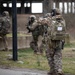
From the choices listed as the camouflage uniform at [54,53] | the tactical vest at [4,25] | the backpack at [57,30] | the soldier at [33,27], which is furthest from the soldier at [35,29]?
the backpack at [57,30]

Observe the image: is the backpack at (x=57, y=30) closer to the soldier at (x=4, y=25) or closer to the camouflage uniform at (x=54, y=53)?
the camouflage uniform at (x=54, y=53)

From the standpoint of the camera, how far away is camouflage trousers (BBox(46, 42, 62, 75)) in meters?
11.9

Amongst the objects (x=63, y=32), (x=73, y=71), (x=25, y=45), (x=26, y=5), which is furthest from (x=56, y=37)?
(x=26, y=5)

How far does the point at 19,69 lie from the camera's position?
1391 cm

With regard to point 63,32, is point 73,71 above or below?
below

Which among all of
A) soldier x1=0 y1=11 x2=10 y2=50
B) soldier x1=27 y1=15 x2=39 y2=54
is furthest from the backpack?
soldier x1=0 y1=11 x2=10 y2=50

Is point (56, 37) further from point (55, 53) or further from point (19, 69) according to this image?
point (19, 69)

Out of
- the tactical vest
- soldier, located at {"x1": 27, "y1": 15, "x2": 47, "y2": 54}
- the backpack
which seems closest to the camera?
the backpack

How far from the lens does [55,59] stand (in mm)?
11977

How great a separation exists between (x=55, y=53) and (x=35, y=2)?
32.6 m

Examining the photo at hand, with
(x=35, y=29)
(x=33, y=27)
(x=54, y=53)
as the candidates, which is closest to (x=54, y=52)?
(x=54, y=53)

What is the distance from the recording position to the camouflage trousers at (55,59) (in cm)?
1192

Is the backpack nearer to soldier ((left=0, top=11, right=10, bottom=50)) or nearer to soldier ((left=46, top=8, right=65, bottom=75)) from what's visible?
soldier ((left=46, top=8, right=65, bottom=75))

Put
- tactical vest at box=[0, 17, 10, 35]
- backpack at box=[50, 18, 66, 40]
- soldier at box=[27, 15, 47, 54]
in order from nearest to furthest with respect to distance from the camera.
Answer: backpack at box=[50, 18, 66, 40], soldier at box=[27, 15, 47, 54], tactical vest at box=[0, 17, 10, 35]
